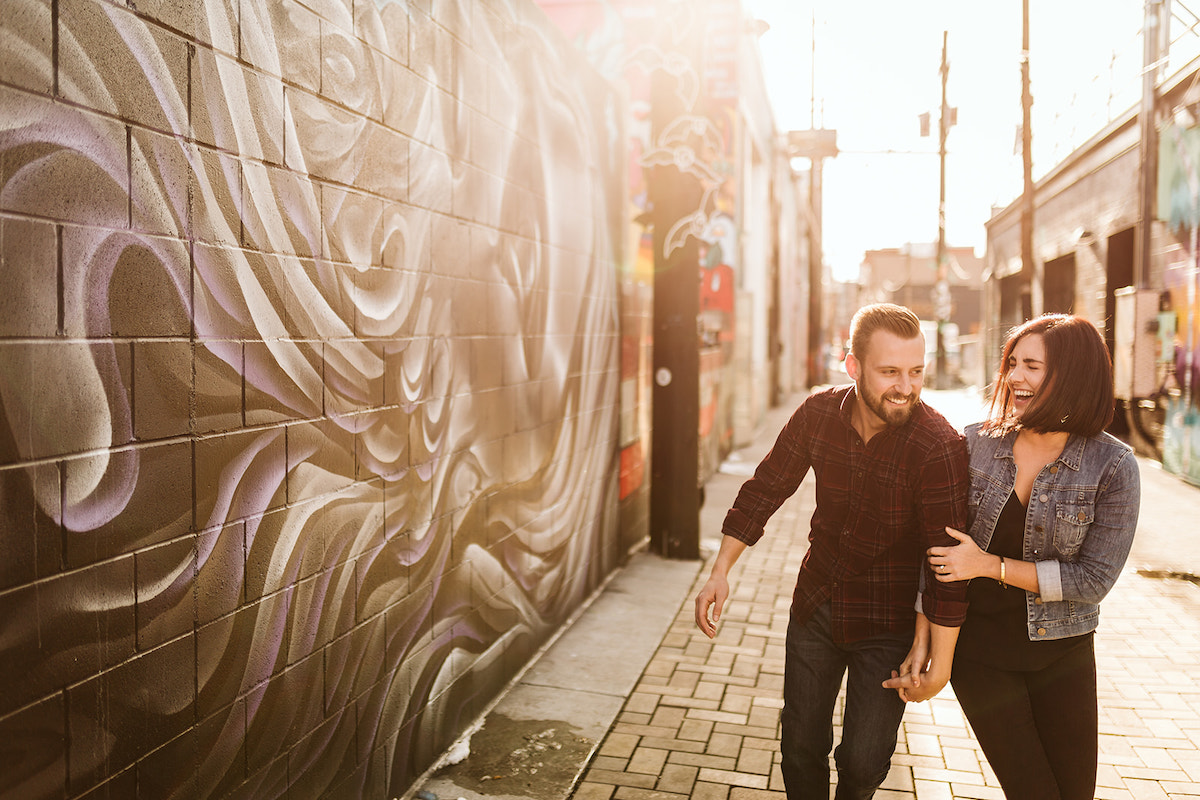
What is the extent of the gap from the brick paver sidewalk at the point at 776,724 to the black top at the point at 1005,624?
1.37m

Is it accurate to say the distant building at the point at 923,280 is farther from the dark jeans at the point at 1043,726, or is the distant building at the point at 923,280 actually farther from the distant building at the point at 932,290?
the dark jeans at the point at 1043,726

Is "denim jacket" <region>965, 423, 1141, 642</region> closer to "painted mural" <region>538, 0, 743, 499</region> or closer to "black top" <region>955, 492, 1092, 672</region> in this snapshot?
"black top" <region>955, 492, 1092, 672</region>

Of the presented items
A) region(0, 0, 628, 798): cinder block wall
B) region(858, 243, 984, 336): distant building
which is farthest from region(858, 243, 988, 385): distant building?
region(0, 0, 628, 798): cinder block wall

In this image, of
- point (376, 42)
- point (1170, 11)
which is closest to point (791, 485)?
point (376, 42)

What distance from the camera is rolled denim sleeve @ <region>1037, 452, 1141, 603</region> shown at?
2.48 metres

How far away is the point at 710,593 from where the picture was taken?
305 centimetres

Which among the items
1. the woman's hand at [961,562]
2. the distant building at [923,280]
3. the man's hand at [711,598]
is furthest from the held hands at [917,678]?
the distant building at [923,280]

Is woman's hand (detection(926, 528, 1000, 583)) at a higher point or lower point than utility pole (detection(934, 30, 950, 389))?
lower

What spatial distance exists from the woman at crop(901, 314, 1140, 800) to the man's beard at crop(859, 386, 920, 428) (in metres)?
0.28

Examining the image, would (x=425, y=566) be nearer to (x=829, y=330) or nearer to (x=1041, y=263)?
(x=1041, y=263)

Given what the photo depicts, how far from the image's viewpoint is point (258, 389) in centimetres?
267

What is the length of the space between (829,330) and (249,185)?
229ft

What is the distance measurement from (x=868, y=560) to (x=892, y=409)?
17.3 inches

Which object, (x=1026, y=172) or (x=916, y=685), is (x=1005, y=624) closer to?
(x=916, y=685)
